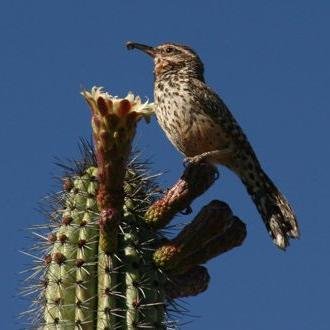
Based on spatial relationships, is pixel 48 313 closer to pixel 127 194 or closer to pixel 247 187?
pixel 127 194

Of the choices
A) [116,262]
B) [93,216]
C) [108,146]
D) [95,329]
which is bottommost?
[95,329]

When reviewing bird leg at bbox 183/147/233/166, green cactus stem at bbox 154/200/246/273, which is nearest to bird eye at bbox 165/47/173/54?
bird leg at bbox 183/147/233/166

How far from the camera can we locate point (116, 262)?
361 cm

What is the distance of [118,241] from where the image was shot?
3.69m

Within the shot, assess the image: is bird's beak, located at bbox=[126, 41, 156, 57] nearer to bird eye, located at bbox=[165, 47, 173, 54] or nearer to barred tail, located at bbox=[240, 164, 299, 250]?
bird eye, located at bbox=[165, 47, 173, 54]

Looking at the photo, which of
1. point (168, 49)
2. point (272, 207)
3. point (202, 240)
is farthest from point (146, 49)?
point (202, 240)

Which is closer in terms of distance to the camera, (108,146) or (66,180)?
(108,146)

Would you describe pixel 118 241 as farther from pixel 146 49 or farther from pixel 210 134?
pixel 146 49

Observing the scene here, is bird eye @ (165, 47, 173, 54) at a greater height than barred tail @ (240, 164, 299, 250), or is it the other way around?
bird eye @ (165, 47, 173, 54)

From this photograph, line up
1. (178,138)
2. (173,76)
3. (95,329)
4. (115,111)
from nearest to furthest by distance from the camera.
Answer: (95,329), (115,111), (178,138), (173,76)

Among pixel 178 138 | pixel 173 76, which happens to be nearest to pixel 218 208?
pixel 178 138

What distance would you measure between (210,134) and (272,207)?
650 mm

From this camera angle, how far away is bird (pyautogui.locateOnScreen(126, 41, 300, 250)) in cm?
574

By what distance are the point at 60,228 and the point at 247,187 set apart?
243 cm
